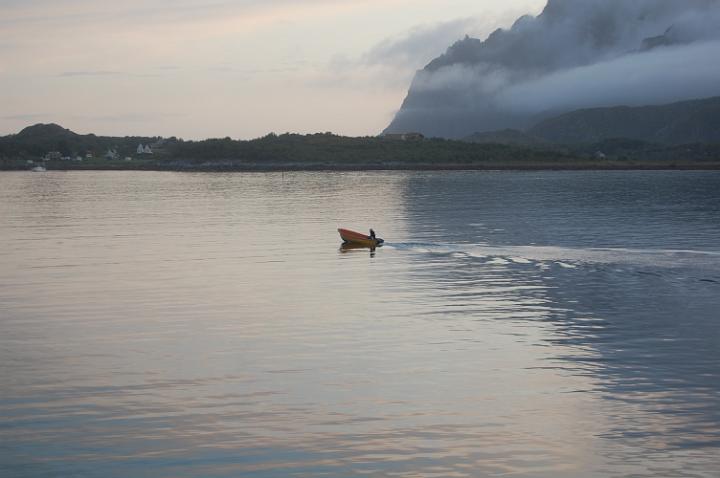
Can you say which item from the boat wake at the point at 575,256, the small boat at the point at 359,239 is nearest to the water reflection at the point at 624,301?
the boat wake at the point at 575,256

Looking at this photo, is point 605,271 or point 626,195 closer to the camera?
point 605,271

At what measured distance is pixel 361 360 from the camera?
88.0 ft

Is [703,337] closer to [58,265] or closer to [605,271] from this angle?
[605,271]

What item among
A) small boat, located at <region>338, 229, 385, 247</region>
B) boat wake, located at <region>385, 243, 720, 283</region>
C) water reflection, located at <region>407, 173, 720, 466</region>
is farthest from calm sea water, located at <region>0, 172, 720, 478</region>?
small boat, located at <region>338, 229, 385, 247</region>

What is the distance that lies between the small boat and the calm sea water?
2274 mm

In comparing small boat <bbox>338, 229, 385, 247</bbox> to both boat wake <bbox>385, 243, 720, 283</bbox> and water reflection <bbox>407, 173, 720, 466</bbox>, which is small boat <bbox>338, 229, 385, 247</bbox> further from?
water reflection <bbox>407, 173, 720, 466</bbox>

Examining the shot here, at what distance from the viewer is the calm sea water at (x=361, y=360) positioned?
18.6m

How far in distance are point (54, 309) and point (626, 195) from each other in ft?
366

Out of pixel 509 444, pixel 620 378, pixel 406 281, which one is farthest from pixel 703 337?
pixel 406 281

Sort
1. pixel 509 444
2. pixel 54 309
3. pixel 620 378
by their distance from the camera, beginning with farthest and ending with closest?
pixel 54 309 < pixel 620 378 < pixel 509 444

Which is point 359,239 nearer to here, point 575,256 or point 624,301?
point 575,256

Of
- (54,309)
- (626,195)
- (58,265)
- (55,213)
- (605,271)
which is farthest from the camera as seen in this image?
(626,195)

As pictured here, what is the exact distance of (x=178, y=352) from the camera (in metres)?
28.2

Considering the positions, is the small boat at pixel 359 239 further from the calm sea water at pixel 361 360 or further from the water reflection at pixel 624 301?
the water reflection at pixel 624 301
